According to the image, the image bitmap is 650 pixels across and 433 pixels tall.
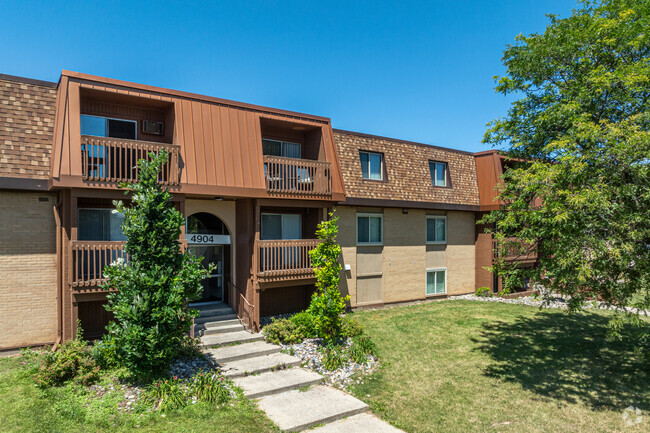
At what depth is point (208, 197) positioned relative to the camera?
42.8 ft

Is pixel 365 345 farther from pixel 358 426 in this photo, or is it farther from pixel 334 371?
pixel 358 426

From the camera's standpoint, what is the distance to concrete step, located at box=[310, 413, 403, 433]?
24.6ft

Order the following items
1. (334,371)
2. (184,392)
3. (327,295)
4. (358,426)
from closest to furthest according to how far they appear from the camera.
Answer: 1. (358,426)
2. (184,392)
3. (334,371)
4. (327,295)

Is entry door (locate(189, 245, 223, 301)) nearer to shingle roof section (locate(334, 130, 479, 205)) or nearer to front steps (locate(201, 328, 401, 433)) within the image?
front steps (locate(201, 328, 401, 433))

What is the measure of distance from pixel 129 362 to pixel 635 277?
1093 cm

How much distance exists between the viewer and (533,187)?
9.24 meters

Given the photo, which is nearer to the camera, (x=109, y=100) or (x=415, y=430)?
(x=415, y=430)

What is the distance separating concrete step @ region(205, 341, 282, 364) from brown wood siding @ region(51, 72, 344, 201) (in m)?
4.56

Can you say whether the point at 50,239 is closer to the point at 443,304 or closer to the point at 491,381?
the point at 491,381

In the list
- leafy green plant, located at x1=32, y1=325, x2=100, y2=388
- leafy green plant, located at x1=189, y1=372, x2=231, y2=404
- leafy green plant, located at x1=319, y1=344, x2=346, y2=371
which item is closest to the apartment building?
leafy green plant, located at x1=32, y1=325, x2=100, y2=388

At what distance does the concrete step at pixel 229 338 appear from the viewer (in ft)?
37.0

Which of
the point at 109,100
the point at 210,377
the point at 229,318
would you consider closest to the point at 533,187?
the point at 210,377

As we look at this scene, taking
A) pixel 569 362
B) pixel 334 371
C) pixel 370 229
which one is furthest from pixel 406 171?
pixel 334 371

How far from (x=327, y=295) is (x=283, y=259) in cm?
276
